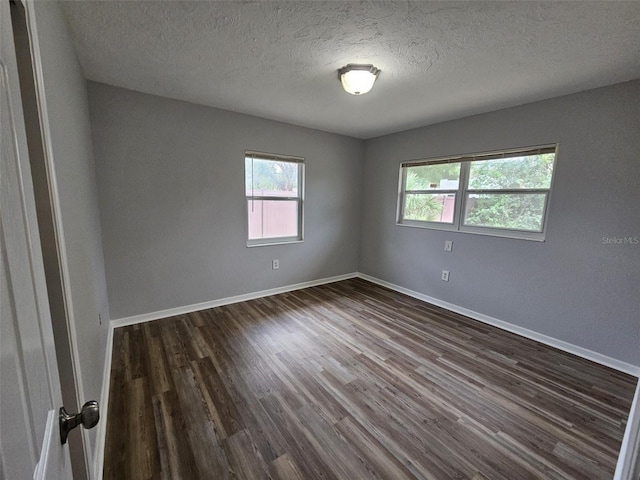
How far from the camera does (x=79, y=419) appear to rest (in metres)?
0.59

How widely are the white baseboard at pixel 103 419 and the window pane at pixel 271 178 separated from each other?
2127 mm

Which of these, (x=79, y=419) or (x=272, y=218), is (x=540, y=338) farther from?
(x=79, y=419)

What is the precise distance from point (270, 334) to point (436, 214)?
8.43 feet

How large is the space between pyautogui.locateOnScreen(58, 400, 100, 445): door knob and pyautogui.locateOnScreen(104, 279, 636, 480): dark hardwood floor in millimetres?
1052

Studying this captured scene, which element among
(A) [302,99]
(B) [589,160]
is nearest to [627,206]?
(B) [589,160]

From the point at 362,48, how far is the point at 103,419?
111 inches

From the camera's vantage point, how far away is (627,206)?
2166 millimetres

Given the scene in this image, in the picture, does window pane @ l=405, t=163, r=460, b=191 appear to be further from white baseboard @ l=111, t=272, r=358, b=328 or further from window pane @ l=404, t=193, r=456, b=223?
white baseboard @ l=111, t=272, r=358, b=328

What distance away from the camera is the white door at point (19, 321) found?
1.13ft

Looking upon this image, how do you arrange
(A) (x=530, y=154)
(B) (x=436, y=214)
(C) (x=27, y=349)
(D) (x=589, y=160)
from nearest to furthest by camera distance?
(C) (x=27, y=349) → (D) (x=589, y=160) → (A) (x=530, y=154) → (B) (x=436, y=214)

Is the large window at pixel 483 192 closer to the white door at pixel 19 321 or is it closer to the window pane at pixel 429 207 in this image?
the window pane at pixel 429 207

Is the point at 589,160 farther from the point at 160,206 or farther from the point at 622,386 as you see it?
the point at 160,206

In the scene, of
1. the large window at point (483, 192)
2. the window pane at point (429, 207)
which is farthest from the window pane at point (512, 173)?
the window pane at point (429, 207)

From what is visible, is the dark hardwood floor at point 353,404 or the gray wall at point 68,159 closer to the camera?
the gray wall at point 68,159
